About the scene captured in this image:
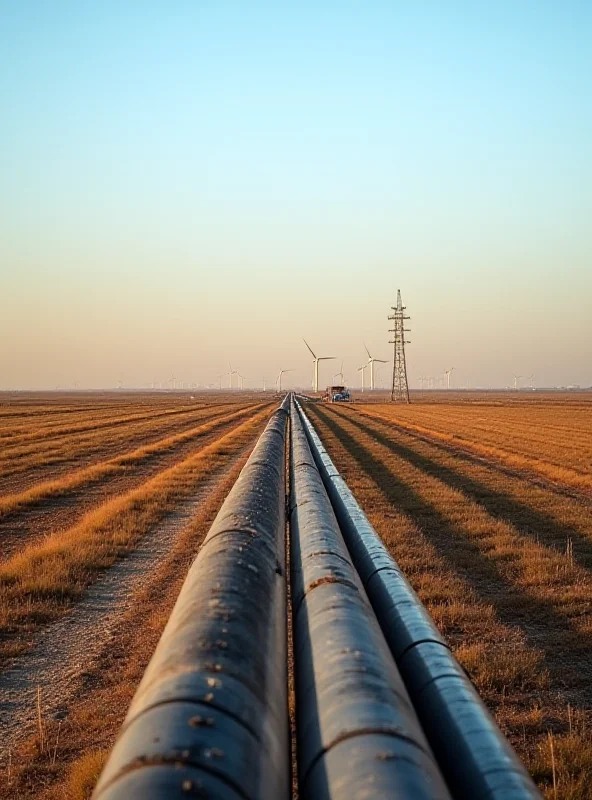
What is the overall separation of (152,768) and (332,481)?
36.6 ft

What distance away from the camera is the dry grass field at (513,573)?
5754 millimetres

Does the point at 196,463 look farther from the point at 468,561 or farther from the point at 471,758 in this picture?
the point at 471,758

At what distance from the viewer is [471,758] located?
3365mm

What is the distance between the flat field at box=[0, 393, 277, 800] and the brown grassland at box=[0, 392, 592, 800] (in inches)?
1.0

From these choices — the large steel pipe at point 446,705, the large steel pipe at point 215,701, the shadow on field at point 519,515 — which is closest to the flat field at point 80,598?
the large steel pipe at point 215,701

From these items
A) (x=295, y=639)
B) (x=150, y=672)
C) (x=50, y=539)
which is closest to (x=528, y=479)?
(x=50, y=539)

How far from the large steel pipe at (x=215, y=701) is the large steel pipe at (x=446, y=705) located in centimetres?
84

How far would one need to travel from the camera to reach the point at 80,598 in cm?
946

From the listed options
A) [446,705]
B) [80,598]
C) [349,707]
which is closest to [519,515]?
[80,598]

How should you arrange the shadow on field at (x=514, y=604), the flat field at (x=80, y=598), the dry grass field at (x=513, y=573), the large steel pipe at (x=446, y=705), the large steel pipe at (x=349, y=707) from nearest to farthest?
the large steel pipe at (x=349, y=707)
the large steel pipe at (x=446, y=705)
the flat field at (x=80, y=598)
the dry grass field at (x=513, y=573)
the shadow on field at (x=514, y=604)

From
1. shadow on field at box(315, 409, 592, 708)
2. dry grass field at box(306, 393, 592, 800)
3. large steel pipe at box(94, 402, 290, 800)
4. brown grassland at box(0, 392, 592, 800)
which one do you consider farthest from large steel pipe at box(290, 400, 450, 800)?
shadow on field at box(315, 409, 592, 708)

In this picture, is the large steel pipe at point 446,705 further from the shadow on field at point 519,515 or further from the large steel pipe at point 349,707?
the shadow on field at point 519,515

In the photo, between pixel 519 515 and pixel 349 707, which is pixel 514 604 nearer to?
pixel 349 707

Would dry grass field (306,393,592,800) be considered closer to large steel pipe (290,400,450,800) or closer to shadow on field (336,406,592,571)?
shadow on field (336,406,592,571)
